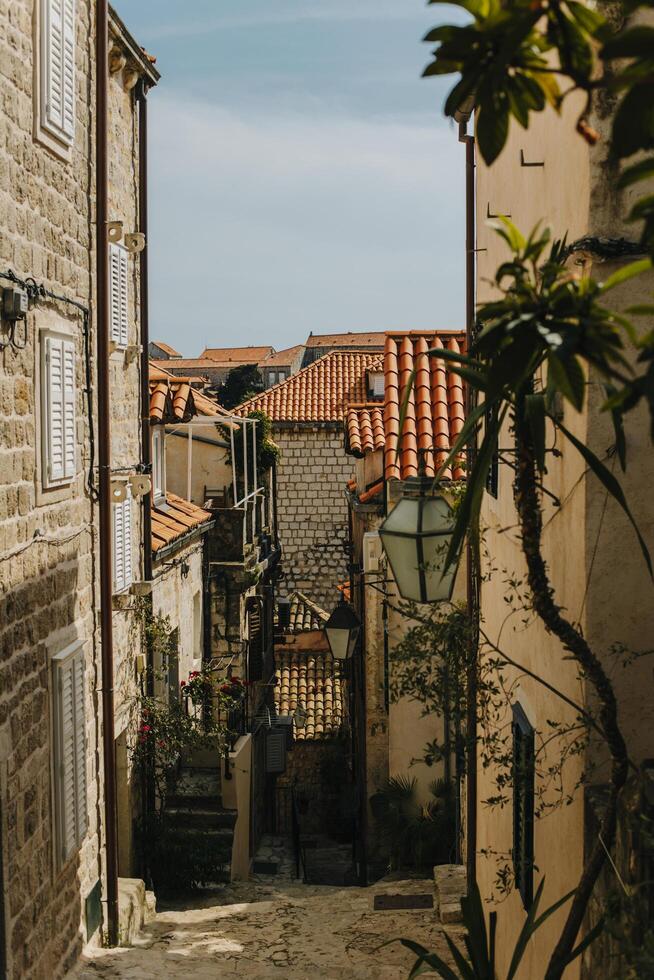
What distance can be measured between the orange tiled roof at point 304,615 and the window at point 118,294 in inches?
661

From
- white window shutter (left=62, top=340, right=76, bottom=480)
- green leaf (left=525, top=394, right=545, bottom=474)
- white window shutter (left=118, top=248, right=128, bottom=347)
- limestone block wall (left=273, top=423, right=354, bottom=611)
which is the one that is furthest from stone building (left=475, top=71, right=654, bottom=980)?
limestone block wall (left=273, top=423, right=354, bottom=611)

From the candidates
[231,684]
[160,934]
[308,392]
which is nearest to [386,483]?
[231,684]

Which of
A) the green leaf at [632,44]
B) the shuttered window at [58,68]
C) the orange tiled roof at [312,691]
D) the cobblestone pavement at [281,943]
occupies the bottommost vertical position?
the orange tiled roof at [312,691]

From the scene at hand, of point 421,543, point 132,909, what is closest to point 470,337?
point 421,543

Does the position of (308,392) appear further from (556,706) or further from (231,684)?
(556,706)

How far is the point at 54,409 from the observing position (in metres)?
7.93

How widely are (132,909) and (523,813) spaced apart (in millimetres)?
5041

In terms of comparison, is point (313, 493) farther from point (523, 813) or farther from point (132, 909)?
point (523, 813)

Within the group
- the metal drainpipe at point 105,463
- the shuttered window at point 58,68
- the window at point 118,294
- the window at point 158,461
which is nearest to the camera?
the shuttered window at point 58,68

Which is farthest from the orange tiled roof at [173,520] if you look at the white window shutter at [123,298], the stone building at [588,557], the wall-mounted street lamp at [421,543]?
the stone building at [588,557]

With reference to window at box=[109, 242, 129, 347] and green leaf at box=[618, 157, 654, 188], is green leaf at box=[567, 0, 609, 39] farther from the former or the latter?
window at box=[109, 242, 129, 347]

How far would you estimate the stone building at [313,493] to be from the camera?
109ft

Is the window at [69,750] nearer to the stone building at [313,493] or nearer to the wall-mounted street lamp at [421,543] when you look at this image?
the wall-mounted street lamp at [421,543]

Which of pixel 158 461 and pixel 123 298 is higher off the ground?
pixel 123 298
